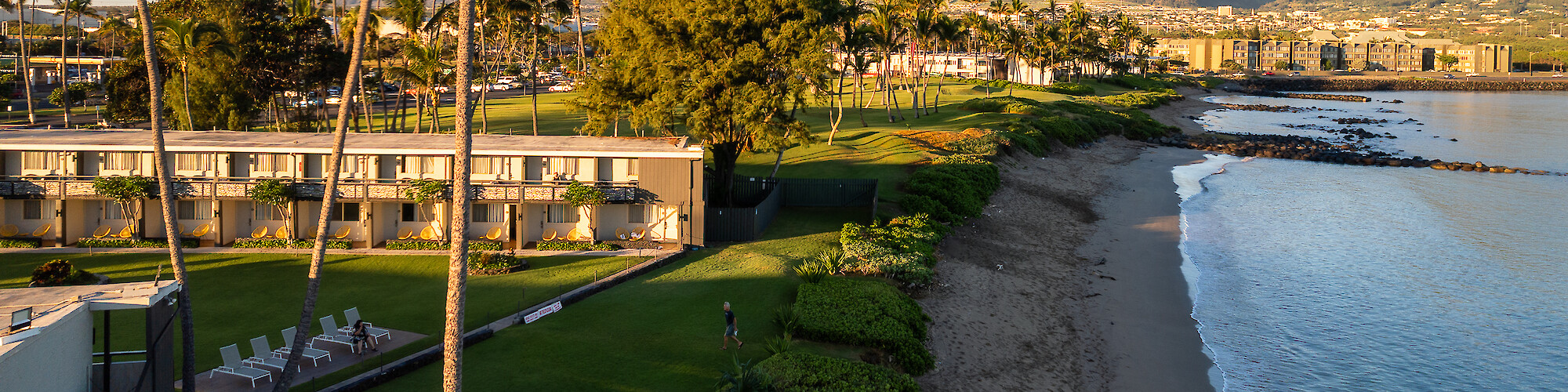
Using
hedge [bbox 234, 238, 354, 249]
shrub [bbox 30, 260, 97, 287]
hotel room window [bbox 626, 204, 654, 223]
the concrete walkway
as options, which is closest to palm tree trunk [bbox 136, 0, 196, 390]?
shrub [bbox 30, 260, 97, 287]

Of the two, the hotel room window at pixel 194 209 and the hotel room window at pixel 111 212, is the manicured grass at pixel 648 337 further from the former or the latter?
the hotel room window at pixel 111 212

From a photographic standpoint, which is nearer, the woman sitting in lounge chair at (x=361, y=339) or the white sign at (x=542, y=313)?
the woman sitting in lounge chair at (x=361, y=339)

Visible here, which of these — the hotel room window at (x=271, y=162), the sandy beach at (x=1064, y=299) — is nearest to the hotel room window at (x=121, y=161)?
the hotel room window at (x=271, y=162)

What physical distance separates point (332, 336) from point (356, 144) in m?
13.1

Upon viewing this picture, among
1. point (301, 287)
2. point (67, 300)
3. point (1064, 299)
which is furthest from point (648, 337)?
point (1064, 299)

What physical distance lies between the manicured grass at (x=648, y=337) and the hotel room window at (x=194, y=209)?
1498 centimetres

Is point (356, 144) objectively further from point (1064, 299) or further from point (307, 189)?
point (1064, 299)

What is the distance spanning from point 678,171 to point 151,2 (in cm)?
3637

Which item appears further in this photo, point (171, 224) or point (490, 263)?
point (490, 263)

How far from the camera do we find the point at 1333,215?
1829 inches

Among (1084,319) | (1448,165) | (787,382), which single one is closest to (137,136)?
(787,382)

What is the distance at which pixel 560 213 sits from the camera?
3228cm

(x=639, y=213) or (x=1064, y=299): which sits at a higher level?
(x=639, y=213)

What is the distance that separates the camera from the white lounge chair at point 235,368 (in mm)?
17969
